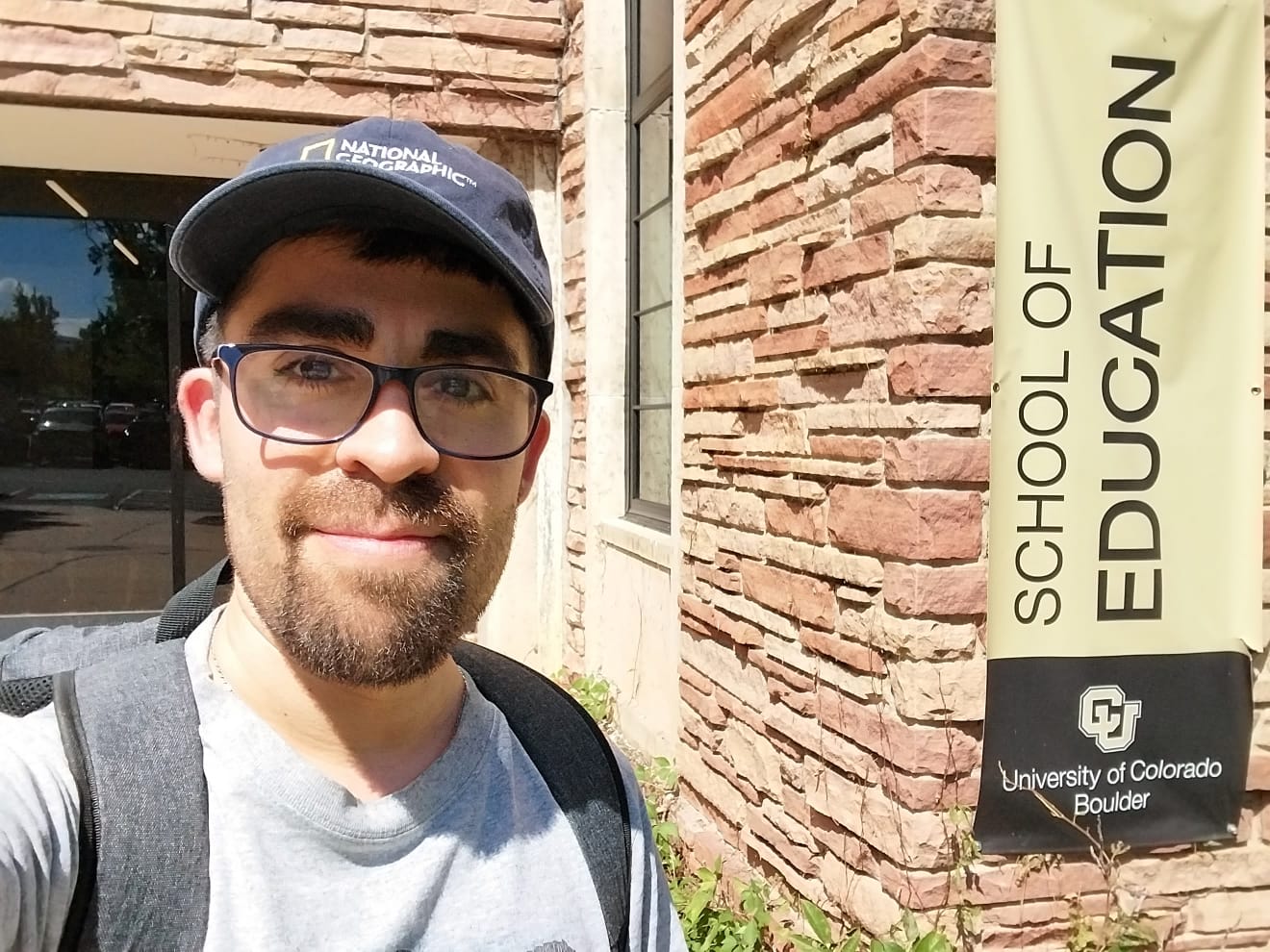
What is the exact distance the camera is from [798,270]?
2.63 meters

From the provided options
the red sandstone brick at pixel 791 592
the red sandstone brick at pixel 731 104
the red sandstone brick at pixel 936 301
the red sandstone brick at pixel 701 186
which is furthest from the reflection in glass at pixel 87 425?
the red sandstone brick at pixel 936 301

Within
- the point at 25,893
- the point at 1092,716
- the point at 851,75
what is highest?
the point at 851,75

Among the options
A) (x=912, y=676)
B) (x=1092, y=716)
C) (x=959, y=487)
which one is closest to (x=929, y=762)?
(x=912, y=676)

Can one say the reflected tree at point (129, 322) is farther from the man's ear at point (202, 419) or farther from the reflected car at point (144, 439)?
the man's ear at point (202, 419)

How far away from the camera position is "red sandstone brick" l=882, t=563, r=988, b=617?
2162 mm

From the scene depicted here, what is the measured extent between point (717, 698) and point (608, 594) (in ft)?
4.03

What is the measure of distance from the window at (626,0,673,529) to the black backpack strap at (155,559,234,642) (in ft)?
9.33

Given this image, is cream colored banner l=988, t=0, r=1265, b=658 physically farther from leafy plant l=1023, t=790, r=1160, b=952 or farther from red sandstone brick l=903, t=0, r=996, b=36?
leafy plant l=1023, t=790, r=1160, b=952

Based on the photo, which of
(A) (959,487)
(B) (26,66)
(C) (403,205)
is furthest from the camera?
(B) (26,66)

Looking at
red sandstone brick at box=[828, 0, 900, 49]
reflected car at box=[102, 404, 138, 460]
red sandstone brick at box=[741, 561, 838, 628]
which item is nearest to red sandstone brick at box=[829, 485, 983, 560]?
red sandstone brick at box=[741, 561, 838, 628]

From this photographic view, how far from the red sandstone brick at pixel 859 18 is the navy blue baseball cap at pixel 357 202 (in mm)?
1409

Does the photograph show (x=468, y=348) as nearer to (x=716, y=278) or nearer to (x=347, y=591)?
(x=347, y=591)

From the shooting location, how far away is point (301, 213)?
1156 millimetres

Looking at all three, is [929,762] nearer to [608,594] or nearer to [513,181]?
[513,181]
